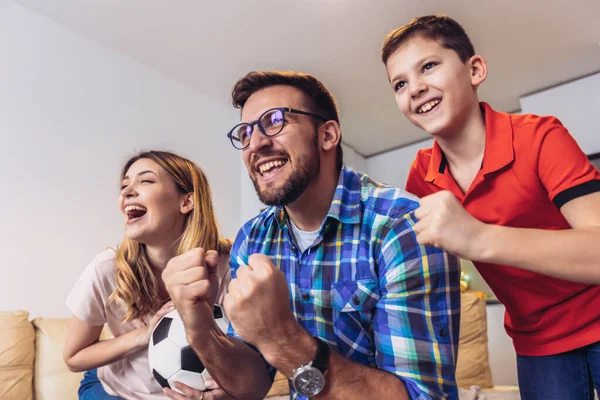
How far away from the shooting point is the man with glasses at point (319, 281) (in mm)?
826

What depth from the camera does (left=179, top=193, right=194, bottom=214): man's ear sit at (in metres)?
1.83

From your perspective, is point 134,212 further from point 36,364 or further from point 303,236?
point 36,364

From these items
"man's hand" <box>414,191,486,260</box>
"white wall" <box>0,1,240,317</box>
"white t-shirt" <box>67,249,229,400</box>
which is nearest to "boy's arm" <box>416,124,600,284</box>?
"man's hand" <box>414,191,486,260</box>

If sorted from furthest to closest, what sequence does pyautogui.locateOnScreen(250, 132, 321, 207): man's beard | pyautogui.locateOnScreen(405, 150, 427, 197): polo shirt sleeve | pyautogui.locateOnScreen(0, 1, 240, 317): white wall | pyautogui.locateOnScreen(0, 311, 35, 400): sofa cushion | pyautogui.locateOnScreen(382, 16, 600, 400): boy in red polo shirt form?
pyautogui.locateOnScreen(0, 1, 240, 317): white wall → pyautogui.locateOnScreen(0, 311, 35, 400): sofa cushion → pyautogui.locateOnScreen(405, 150, 427, 197): polo shirt sleeve → pyautogui.locateOnScreen(250, 132, 321, 207): man's beard → pyautogui.locateOnScreen(382, 16, 600, 400): boy in red polo shirt

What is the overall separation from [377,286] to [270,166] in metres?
0.45

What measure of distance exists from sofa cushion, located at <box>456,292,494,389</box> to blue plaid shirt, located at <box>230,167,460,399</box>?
1.92m

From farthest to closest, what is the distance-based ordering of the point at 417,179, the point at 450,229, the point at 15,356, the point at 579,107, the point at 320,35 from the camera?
the point at 579,107 → the point at 320,35 → the point at 15,356 → the point at 417,179 → the point at 450,229

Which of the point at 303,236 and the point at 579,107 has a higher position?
the point at 579,107

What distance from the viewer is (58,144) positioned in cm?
277

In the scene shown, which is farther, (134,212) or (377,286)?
(134,212)

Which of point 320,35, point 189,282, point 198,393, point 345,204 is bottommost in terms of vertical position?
point 198,393

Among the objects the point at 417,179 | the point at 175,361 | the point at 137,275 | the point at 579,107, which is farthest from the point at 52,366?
the point at 579,107

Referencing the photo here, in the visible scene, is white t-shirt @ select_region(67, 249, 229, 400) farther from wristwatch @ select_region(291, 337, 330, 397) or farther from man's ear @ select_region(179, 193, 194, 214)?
wristwatch @ select_region(291, 337, 330, 397)

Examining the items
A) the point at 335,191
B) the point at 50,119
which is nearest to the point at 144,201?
the point at 335,191
